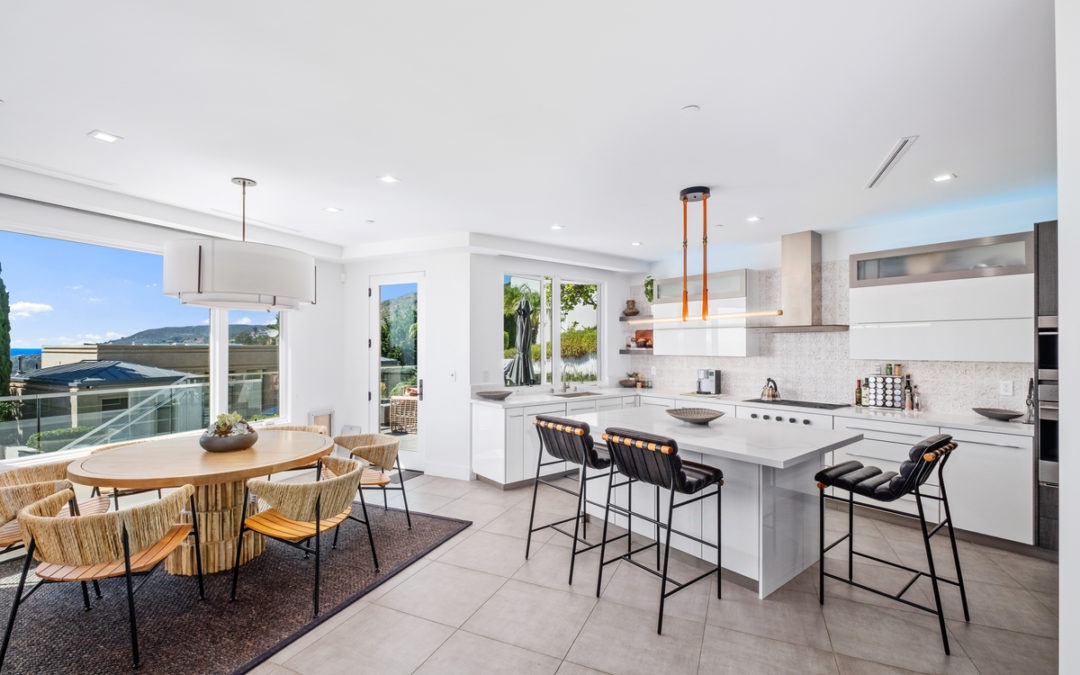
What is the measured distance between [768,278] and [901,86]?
3536mm

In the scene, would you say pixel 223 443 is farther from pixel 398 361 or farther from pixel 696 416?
pixel 696 416

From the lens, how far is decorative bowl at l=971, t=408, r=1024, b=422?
3.68 meters

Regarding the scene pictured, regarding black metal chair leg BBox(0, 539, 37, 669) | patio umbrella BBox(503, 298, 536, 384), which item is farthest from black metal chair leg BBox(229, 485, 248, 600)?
patio umbrella BBox(503, 298, 536, 384)

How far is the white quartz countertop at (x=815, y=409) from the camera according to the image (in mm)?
3602

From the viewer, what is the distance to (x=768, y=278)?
552cm

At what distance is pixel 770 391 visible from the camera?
5.27m

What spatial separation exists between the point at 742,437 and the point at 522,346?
3280 mm

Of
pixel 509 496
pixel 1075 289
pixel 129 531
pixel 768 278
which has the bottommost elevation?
pixel 509 496

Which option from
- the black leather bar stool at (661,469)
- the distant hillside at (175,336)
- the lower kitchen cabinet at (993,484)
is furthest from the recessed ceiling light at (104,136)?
the lower kitchen cabinet at (993,484)

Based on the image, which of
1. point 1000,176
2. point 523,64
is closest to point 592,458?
point 523,64

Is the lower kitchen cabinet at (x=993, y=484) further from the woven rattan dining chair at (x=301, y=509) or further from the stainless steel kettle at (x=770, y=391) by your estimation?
the woven rattan dining chair at (x=301, y=509)

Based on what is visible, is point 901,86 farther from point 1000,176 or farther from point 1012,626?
point 1012,626

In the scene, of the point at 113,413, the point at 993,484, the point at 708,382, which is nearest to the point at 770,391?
the point at 708,382

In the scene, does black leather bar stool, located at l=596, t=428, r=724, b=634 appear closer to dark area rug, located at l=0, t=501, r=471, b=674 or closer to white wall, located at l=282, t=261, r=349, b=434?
dark area rug, located at l=0, t=501, r=471, b=674
